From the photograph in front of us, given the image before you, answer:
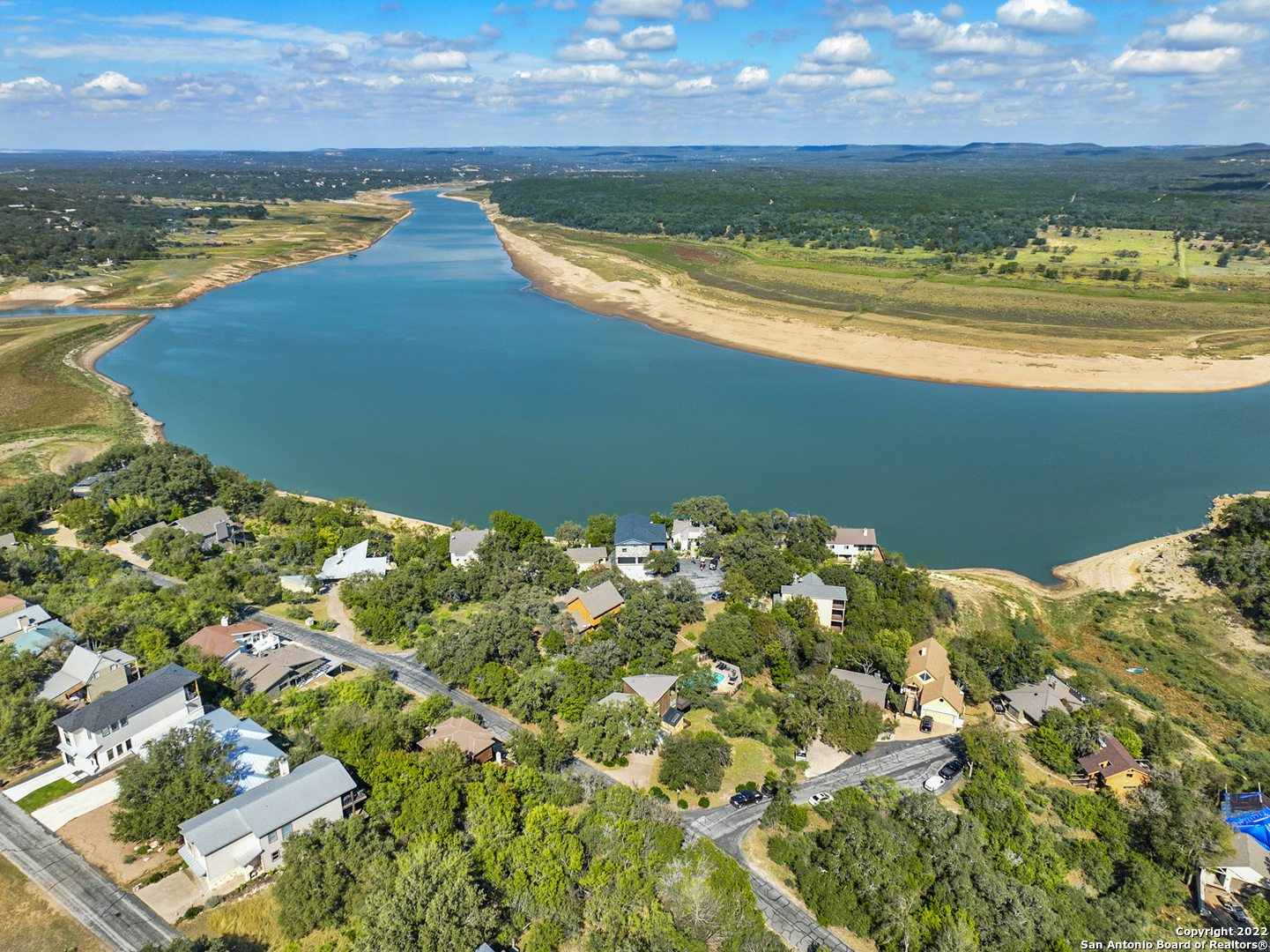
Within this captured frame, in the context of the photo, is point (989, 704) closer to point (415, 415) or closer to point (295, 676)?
point (295, 676)

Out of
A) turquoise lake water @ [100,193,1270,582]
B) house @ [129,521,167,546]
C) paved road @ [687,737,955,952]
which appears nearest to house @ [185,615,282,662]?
house @ [129,521,167,546]

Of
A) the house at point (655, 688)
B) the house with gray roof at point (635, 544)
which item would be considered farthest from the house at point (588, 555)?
the house at point (655, 688)

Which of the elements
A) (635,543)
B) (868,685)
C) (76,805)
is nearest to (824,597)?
(868,685)

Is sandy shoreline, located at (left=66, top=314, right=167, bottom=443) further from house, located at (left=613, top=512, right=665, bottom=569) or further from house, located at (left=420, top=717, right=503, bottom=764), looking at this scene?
house, located at (left=420, top=717, right=503, bottom=764)

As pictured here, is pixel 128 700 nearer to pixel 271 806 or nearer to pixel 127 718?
pixel 127 718

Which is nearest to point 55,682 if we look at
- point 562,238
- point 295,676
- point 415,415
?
point 295,676

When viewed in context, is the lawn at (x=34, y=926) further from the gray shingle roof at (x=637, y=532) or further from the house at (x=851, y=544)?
the house at (x=851, y=544)
